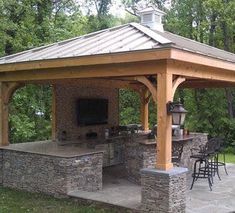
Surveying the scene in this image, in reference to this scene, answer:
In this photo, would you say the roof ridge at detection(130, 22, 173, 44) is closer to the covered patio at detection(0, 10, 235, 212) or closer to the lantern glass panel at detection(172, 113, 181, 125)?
the covered patio at detection(0, 10, 235, 212)

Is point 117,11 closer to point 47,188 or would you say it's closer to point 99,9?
point 99,9

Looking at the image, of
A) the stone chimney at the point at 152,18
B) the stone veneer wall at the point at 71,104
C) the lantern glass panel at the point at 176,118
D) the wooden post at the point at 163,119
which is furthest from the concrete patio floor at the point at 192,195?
the stone chimney at the point at 152,18

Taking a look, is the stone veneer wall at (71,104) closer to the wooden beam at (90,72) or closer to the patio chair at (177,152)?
the wooden beam at (90,72)

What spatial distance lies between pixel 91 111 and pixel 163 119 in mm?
5580

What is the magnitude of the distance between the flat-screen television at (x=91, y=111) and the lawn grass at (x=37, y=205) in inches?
142

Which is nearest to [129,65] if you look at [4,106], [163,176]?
[163,176]

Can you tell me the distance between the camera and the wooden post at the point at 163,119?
252 inches

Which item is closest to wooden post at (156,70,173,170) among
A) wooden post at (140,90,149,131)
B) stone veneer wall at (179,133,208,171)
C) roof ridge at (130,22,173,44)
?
roof ridge at (130,22,173,44)

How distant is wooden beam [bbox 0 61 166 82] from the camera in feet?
21.8

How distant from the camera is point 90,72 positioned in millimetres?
7574

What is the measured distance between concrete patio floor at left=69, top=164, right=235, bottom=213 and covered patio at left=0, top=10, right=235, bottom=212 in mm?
210

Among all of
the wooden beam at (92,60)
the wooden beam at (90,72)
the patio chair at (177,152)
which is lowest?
the patio chair at (177,152)

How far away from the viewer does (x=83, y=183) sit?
796 cm

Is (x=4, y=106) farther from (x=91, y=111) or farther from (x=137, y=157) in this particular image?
(x=137, y=157)
